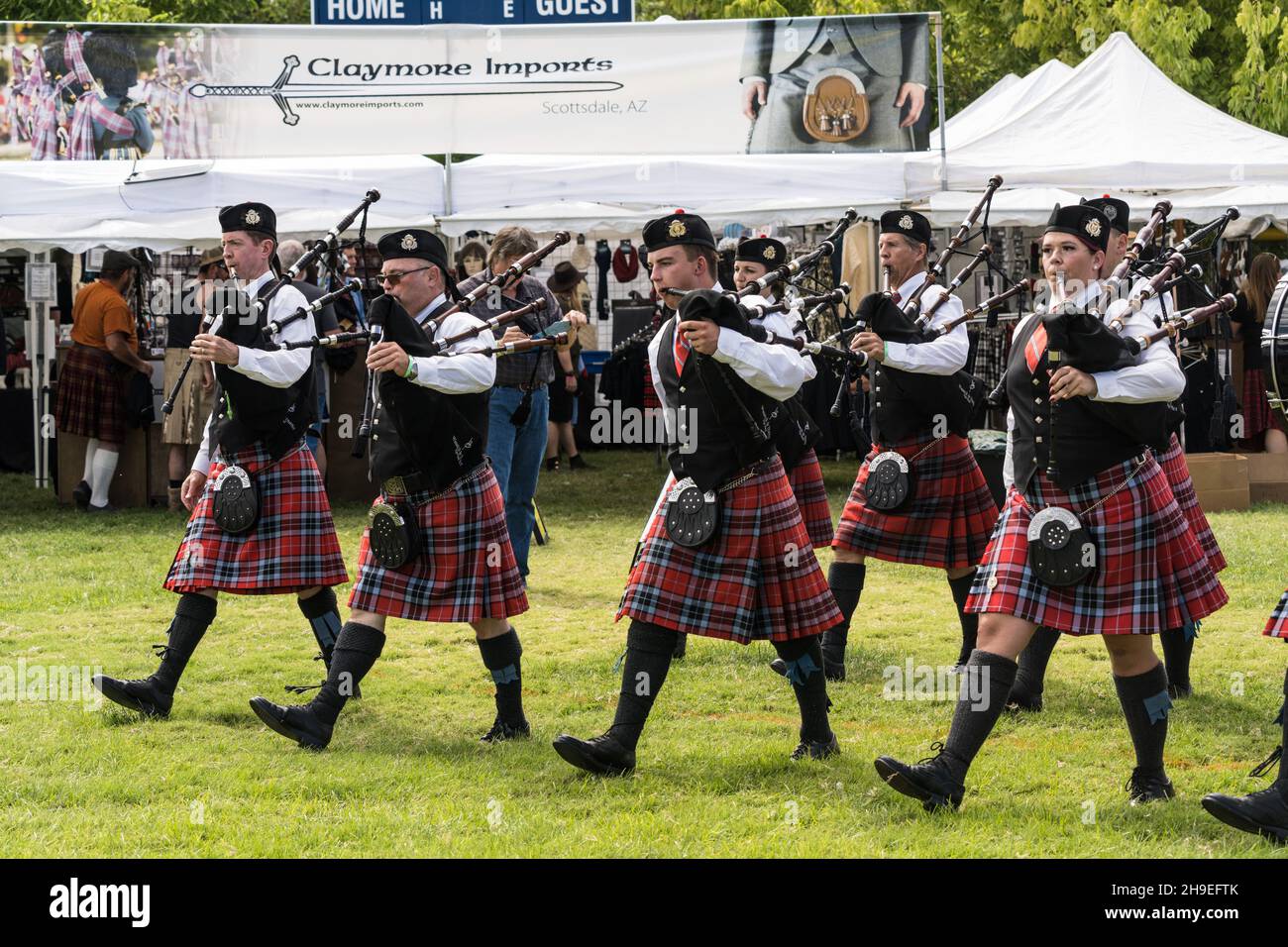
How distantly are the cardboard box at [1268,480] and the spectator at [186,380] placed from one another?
6.29 meters

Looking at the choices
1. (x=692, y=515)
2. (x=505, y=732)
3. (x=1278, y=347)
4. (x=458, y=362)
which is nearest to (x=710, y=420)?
(x=692, y=515)

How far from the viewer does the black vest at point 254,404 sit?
4.70 m

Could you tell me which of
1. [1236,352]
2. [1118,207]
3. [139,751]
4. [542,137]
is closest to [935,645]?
[1118,207]

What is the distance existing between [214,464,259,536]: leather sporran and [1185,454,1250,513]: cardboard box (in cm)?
623

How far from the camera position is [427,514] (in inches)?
175

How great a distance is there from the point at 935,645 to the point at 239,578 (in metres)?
2.62

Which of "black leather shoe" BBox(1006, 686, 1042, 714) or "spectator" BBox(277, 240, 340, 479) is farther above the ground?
"spectator" BBox(277, 240, 340, 479)

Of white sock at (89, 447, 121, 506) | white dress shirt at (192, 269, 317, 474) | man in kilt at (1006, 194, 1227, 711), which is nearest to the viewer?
white dress shirt at (192, 269, 317, 474)

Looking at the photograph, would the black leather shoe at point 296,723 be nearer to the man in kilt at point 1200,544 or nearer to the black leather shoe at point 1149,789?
the man in kilt at point 1200,544

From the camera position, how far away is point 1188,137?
1057 cm

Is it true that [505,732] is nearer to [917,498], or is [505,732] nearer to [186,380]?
[917,498]

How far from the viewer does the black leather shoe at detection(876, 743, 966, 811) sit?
374 centimetres

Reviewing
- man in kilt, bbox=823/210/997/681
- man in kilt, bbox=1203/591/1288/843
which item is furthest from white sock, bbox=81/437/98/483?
man in kilt, bbox=1203/591/1288/843

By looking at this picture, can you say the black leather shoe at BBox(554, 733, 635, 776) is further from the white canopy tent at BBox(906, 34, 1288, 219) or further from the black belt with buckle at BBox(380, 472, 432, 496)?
the white canopy tent at BBox(906, 34, 1288, 219)
